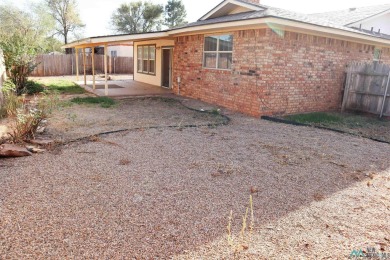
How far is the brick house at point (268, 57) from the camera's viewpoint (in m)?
8.46

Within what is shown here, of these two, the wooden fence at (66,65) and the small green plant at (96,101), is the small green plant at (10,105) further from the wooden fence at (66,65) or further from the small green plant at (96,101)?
the wooden fence at (66,65)

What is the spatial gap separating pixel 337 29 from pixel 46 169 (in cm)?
851

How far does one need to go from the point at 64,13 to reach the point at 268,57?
3400cm

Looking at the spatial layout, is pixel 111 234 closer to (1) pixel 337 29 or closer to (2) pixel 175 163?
(2) pixel 175 163

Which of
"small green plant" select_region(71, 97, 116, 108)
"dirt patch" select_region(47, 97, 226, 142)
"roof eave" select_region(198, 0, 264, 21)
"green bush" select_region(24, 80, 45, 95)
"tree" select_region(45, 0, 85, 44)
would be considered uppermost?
"tree" select_region(45, 0, 85, 44)

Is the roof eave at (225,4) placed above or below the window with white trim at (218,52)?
above

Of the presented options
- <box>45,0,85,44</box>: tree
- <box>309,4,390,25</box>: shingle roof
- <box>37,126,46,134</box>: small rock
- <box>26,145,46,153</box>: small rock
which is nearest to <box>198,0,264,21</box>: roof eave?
<box>309,4,390,25</box>: shingle roof

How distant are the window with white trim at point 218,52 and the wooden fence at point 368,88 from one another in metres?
4.17

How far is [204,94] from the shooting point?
37.0 feet

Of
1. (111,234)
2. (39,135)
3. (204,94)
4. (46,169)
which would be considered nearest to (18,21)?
A: (204,94)

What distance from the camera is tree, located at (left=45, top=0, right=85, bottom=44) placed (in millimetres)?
34438

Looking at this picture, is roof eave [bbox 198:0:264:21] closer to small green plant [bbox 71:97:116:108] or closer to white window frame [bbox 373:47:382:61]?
white window frame [bbox 373:47:382:61]

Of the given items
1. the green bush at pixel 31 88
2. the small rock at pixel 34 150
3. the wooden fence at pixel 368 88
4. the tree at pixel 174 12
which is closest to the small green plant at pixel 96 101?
the green bush at pixel 31 88

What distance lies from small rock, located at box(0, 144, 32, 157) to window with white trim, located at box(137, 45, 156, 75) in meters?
12.4
